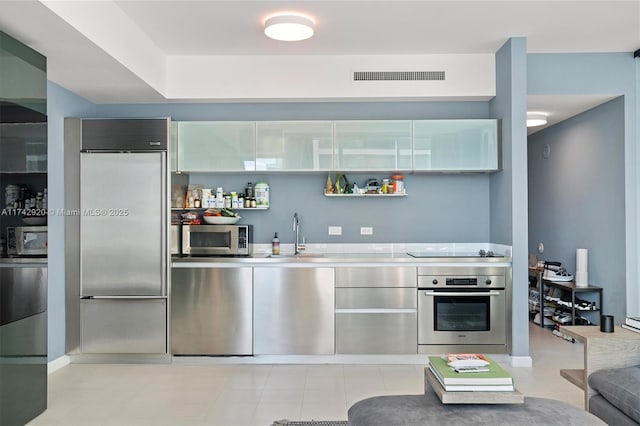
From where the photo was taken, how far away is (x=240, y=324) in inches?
177

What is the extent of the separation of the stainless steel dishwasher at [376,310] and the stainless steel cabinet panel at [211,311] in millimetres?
815

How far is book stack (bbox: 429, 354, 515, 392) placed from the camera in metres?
2.15

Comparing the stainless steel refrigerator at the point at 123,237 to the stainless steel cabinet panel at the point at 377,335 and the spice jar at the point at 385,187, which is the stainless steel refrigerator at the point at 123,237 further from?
the spice jar at the point at 385,187

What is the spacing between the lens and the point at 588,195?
5.46 m

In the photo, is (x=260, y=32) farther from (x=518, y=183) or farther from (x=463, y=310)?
(x=463, y=310)

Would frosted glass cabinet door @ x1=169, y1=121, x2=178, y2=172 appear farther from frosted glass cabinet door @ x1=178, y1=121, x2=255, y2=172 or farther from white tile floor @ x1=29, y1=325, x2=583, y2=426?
white tile floor @ x1=29, y1=325, x2=583, y2=426

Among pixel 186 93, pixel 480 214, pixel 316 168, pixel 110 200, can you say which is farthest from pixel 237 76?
pixel 480 214

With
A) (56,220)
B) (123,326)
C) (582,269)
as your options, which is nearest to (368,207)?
(582,269)

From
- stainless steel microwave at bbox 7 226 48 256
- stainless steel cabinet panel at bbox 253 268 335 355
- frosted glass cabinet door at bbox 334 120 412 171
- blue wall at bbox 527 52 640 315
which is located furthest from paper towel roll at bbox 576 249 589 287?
stainless steel microwave at bbox 7 226 48 256

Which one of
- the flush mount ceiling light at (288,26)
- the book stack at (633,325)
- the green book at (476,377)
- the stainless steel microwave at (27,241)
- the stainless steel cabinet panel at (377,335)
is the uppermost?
the flush mount ceiling light at (288,26)

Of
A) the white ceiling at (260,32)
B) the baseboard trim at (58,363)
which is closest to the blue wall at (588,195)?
the white ceiling at (260,32)

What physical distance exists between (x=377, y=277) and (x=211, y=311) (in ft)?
4.87

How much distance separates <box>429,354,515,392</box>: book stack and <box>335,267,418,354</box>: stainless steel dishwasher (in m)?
2.08

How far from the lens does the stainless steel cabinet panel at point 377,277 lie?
4473 mm
